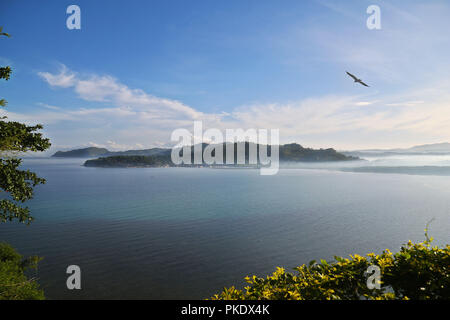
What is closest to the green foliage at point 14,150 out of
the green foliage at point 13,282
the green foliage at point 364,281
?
the green foliage at point 13,282

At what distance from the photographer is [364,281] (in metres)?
4.15

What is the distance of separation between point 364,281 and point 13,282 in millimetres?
14107

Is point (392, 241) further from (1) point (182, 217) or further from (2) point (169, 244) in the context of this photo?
(1) point (182, 217)

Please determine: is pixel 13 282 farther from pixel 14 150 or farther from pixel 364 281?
pixel 364 281

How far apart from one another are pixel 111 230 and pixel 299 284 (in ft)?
93.2

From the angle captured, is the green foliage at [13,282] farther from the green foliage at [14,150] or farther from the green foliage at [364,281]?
the green foliage at [364,281]

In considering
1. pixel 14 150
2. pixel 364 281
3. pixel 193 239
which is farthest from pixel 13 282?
pixel 193 239

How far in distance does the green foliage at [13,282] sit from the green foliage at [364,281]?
413 inches

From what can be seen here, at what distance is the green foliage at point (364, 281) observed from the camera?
374 centimetres

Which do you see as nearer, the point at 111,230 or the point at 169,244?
the point at 169,244
